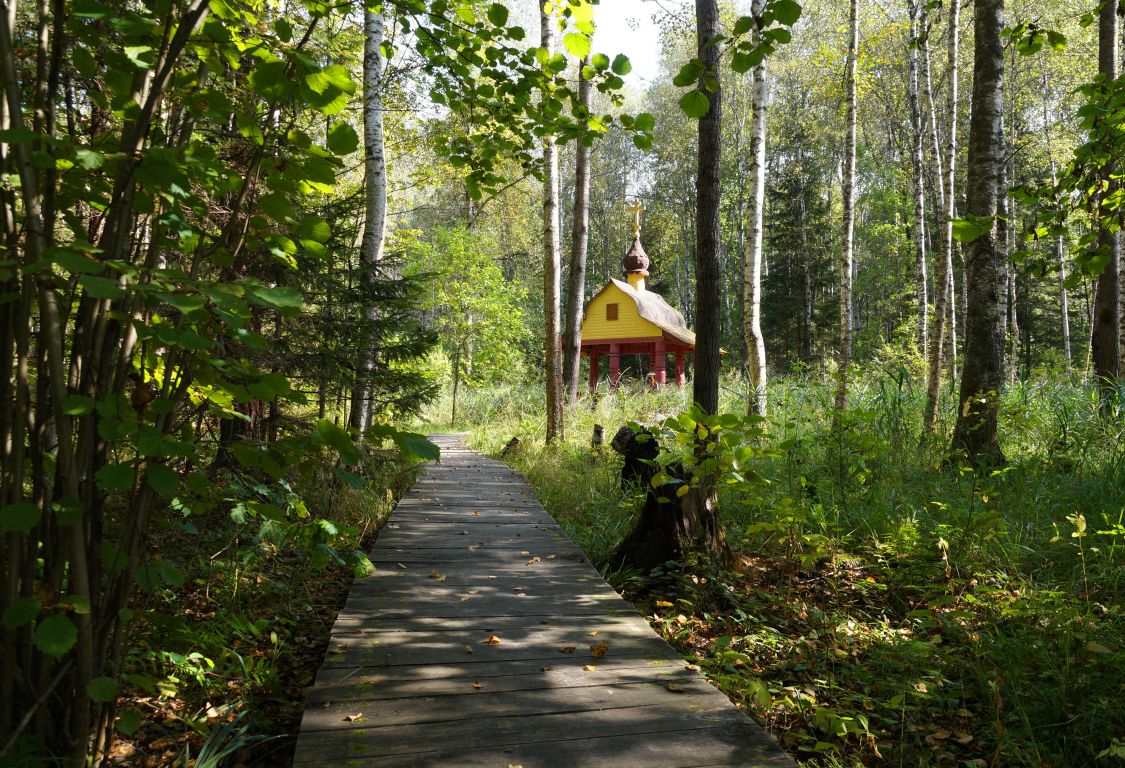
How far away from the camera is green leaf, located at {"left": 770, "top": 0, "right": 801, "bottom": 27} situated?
1.85m

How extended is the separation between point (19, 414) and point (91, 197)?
0.58 m

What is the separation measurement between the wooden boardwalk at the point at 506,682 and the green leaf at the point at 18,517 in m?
1.11

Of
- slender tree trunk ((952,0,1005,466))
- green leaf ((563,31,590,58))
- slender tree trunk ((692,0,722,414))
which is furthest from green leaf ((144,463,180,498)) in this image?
slender tree trunk ((952,0,1005,466))

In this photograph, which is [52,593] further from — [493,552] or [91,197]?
[493,552]

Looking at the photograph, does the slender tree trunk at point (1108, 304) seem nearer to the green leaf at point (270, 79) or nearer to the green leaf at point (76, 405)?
the green leaf at point (270, 79)

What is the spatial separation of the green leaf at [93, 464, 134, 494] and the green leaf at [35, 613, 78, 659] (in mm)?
326

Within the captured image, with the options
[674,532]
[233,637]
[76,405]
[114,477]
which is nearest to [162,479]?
[114,477]

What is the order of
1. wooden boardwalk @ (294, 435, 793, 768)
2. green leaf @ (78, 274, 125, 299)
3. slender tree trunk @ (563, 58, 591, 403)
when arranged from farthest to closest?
slender tree trunk @ (563, 58, 591, 403) < wooden boardwalk @ (294, 435, 793, 768) < green leaf @ (78, 274, 125, 299)

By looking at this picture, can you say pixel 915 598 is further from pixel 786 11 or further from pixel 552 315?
pixel 552 315

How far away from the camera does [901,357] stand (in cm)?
1911

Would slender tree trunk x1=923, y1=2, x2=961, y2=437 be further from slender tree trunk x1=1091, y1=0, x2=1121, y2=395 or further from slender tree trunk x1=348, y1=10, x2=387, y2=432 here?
slender tree trunk x1=348, y1=10, x2=387, y2=432

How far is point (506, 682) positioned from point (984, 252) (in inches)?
244

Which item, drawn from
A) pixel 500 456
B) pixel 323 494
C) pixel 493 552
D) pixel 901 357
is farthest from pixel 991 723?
pixel 901 357

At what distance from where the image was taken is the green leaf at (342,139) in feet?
4.65
